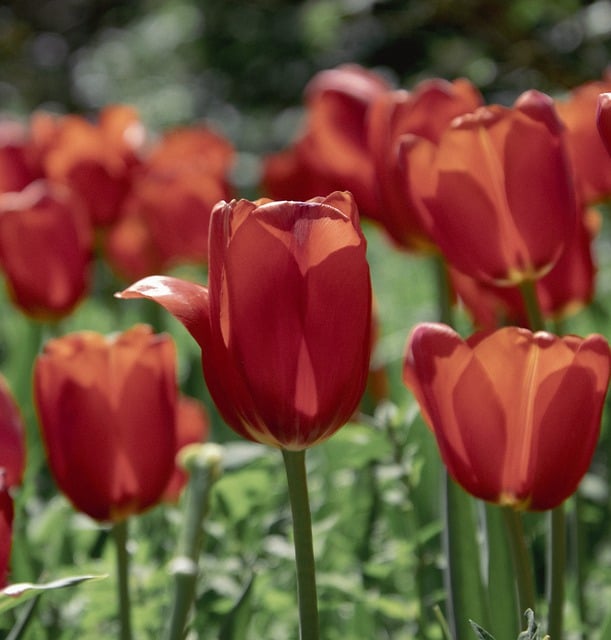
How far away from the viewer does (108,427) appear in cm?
77

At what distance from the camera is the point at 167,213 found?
5.49 feet

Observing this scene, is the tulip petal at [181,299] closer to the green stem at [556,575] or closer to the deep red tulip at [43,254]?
the green stem at [556,575]

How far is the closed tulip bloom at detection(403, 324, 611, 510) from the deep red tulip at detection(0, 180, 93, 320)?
753mm

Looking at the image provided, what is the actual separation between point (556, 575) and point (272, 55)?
399 centimetres

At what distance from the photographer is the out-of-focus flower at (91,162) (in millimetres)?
1604

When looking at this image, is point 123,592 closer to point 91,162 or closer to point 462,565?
point 462,565

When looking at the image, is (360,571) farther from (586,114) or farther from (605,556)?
(586,114)

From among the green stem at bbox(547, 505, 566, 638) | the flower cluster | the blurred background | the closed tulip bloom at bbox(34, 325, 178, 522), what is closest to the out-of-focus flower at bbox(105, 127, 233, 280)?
the flower cluster

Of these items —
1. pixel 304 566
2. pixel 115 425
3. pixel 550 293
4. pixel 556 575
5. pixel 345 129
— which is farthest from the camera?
pixel 345 129

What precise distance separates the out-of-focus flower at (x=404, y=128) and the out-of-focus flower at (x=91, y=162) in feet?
2.31

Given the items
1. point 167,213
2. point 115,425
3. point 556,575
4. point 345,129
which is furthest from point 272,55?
point 556,575

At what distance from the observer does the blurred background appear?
9.23ft

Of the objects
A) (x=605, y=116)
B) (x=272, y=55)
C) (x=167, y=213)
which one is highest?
(x=605, y=116)

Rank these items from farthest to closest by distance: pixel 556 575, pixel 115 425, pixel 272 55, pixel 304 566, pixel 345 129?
1. pixel 272 55
2. pixel 345 129
3. pixel 115 425
4. pixel 556 575
5. pixel 304 566
